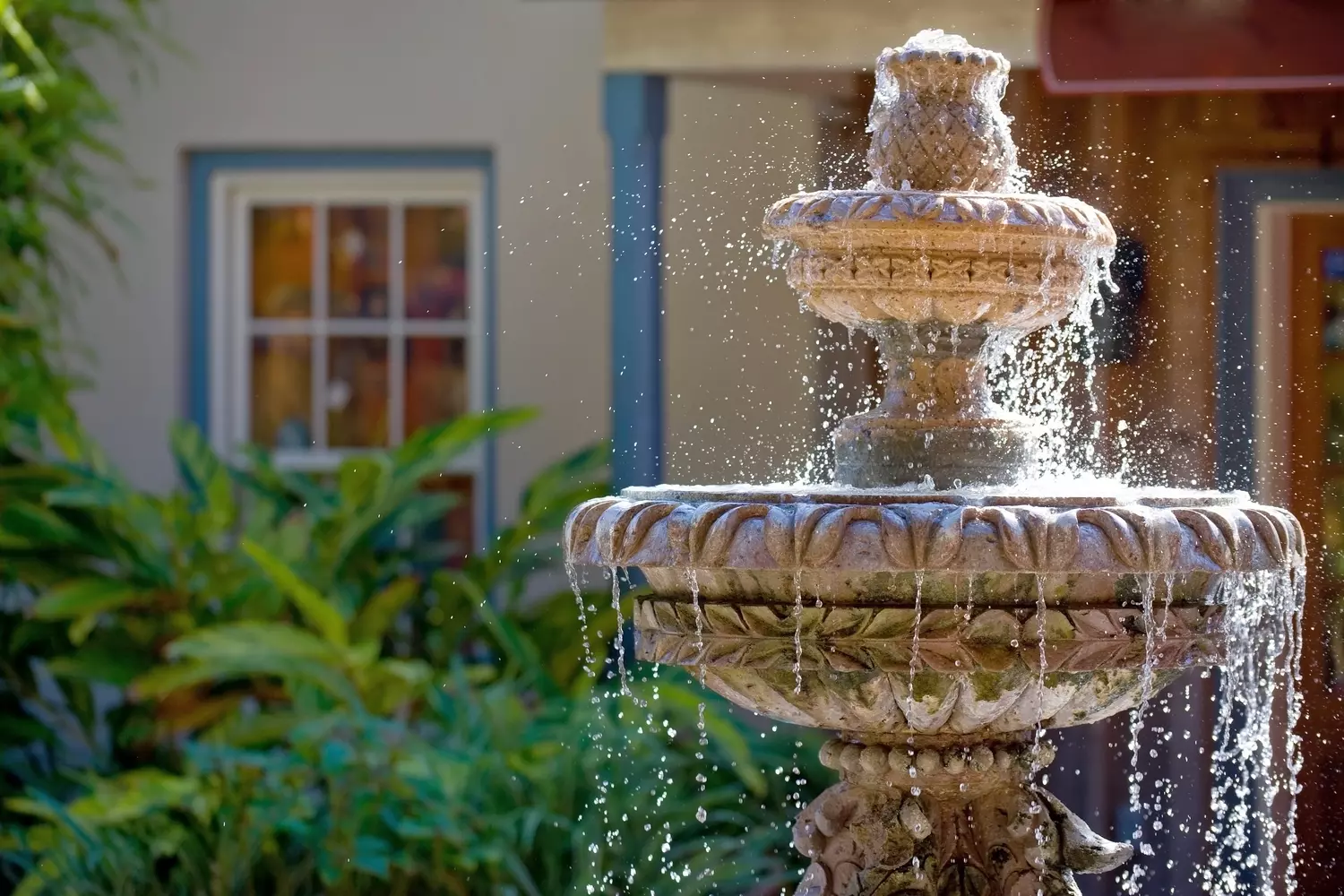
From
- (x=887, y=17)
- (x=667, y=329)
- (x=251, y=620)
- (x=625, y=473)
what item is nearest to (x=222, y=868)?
(x=251, y=620)

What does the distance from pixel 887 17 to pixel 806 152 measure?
20.2 inches

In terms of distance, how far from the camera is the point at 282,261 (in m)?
6.68

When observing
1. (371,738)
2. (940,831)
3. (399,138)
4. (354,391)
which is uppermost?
(399,138)

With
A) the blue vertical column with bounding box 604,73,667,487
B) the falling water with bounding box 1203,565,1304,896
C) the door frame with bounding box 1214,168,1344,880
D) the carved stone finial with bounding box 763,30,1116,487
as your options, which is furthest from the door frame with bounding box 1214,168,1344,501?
the carved stone finial with bounding box 763,30,1116,487

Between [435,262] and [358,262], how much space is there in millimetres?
290

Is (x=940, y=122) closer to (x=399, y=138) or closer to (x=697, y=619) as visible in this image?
(x=697, y=619)

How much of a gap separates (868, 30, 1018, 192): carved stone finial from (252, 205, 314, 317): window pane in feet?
13.5

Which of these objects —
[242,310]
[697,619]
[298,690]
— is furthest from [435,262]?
[697,619]

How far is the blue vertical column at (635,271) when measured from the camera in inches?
223

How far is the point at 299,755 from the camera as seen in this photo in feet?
16.1

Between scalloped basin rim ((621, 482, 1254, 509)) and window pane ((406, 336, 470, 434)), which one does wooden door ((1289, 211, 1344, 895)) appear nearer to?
scalloped basin rim ((621, 482, 1254, 509))

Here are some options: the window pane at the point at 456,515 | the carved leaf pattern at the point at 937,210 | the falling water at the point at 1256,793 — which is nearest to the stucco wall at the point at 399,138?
the window pane at the point at 456,515

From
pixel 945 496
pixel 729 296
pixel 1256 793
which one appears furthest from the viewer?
pixel 729 296

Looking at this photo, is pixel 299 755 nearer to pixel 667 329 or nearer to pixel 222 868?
pixel 222 868
